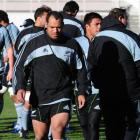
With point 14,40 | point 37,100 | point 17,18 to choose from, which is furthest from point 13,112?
point 17,18

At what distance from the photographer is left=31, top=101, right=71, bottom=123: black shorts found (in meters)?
8.77

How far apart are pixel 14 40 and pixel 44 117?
186 inches

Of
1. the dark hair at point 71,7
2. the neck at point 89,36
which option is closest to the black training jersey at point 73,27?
the dark hair at point 71,7

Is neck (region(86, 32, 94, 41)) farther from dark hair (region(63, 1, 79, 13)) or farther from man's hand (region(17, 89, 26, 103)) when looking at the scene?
dark hair (region(63, 1, 79, 13))

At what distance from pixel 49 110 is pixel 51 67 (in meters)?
0.53

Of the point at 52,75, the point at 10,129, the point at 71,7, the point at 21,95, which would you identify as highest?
the point at 71,7

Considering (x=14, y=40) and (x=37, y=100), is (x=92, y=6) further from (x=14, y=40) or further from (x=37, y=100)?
(x=37, y=100)

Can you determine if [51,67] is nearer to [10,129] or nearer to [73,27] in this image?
[73,27]

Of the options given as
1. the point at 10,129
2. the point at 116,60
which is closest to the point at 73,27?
the point at 10,129

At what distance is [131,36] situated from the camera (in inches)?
339

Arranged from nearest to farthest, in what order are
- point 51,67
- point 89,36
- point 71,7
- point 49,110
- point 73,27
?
1. point 51,67
2. point 49,110
3. point 89,36
4. point 73,27
5. point 71,7

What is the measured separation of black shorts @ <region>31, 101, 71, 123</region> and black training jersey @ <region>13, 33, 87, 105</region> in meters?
0.07

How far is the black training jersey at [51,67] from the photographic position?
28.7ft

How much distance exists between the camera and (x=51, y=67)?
28.6 ft
